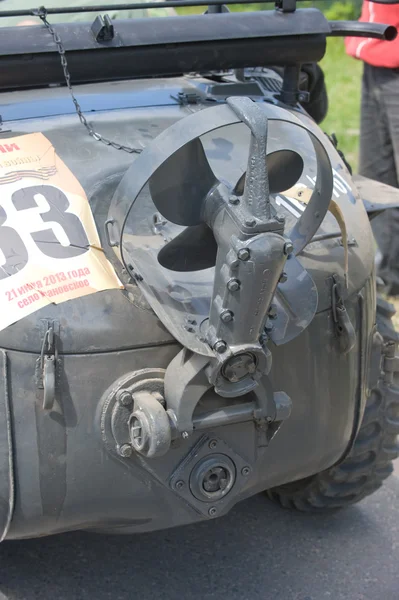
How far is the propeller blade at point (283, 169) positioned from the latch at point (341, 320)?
308mm

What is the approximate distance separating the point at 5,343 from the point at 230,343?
1.80ft

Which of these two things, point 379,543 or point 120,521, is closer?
point 120,521

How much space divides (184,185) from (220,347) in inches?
16.9

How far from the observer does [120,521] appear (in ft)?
8.46

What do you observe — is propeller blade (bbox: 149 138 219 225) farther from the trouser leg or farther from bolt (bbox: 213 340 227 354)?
the trouser leg

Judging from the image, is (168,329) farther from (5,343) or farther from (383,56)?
(383,56)

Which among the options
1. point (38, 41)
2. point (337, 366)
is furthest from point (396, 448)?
point (38, 41)

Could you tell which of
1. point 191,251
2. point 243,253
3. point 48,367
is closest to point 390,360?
point 191,251

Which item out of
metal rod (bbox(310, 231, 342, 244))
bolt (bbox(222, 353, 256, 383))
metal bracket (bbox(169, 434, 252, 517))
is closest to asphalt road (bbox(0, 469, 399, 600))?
metal bracket (bbox(169, 434, 252, 517))

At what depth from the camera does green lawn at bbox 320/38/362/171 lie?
305 inches

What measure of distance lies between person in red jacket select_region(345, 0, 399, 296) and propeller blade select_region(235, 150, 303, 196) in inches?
107

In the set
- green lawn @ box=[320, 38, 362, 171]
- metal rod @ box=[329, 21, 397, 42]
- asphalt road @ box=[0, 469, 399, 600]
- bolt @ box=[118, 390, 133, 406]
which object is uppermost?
metal rod @ box=[329, 21, 397, 42]

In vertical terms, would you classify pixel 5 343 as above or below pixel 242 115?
below

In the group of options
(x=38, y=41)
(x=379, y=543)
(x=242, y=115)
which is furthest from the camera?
(x=379, y=543)
